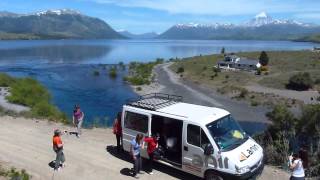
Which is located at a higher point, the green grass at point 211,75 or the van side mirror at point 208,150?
the van side mirror at point 208,150

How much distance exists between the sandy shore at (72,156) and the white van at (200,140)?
4.19 feet

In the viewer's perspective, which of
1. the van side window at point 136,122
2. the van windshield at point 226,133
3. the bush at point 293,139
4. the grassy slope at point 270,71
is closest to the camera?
the van windshield at point 226,133

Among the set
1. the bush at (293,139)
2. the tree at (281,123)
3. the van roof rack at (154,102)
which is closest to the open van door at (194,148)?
the van roof rack at (154,102)

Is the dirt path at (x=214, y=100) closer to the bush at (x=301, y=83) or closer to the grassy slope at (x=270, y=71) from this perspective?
the grassy slope at (x=270, y=71)

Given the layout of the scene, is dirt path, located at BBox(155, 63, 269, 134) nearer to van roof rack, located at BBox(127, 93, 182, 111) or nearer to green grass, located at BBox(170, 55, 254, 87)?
green grass, located at BBox(170, 55, 254, 87)

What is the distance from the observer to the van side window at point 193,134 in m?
16.2

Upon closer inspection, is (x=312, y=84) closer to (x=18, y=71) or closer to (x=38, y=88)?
(x=38, y=88)

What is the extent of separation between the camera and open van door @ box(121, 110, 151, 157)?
18062mm

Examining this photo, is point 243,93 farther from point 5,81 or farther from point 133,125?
point 133,125

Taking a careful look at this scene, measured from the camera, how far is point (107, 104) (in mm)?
74000

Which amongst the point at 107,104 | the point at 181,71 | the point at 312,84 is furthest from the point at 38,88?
the point at 181,71

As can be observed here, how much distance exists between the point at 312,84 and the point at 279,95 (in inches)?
444

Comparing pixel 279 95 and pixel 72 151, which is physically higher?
pixel 72 151

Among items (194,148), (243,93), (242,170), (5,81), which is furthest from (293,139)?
(5,81)
